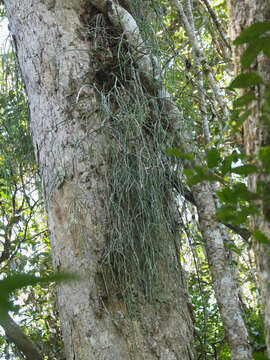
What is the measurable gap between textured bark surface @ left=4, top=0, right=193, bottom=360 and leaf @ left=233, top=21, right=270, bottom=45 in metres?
0.93

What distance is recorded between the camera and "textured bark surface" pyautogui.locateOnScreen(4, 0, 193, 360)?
1.32m

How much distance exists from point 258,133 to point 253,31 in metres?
0.18

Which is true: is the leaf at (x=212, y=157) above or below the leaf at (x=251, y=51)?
below

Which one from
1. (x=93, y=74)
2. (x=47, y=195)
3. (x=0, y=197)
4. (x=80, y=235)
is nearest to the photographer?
(x=80, y=235)

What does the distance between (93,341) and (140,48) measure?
1104 millimetres

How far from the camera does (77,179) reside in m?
1.49

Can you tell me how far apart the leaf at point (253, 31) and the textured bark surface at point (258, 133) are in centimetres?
12

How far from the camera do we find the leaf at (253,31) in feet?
1.81

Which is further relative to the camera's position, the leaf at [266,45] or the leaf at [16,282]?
the leaf at [266,45]

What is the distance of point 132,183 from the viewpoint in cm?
144

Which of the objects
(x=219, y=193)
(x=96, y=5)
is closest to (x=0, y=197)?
(x=96, y=5)

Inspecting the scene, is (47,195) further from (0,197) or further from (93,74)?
(0,197)

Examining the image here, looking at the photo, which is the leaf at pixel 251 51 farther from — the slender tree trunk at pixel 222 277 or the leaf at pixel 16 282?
A: the slender tree trunk at pixel 222 277

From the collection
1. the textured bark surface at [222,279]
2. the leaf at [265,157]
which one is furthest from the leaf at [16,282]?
the textured bark surface at [222,279]
